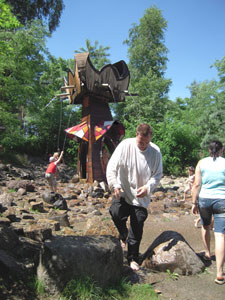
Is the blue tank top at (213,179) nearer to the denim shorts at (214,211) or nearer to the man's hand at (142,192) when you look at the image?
the denim shorts at (214,211)

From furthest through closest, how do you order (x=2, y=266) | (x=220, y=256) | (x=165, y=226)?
1. (x=165, y=226)
2. (x=220, y=256)
3. (x=2, y=266)

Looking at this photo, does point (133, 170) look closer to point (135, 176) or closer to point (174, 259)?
point (135, 176)

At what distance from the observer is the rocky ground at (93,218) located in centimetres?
313

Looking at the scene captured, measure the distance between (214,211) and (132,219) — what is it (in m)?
1.12

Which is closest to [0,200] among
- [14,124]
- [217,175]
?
[217,175]

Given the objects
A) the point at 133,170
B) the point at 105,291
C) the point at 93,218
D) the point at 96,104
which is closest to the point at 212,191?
the point at 133,170

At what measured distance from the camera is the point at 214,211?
340 centimetres

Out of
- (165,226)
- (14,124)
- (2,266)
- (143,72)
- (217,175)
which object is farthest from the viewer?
(143,72)

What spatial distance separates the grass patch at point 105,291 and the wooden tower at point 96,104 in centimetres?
934

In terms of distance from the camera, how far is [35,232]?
3773mm

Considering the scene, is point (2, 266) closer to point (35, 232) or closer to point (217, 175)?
point (35, 232)

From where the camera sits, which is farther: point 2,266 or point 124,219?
point 124,219

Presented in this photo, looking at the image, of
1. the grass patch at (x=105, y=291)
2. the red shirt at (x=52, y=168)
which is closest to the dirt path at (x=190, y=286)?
the grass patch at (x=105, y=291)

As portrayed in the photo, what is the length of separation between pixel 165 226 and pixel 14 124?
12050 mm
